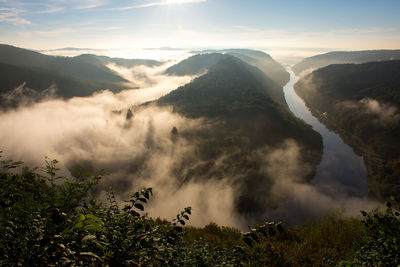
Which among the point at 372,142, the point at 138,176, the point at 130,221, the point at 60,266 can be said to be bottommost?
the point at 138,176

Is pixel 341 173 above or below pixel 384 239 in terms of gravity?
below

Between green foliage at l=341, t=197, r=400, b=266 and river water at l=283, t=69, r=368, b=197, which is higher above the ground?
green foliage at l=341, t=197, r=400, b=266

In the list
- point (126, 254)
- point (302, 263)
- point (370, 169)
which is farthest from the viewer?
point (370, 169)

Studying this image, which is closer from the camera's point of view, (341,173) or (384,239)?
(384,239)

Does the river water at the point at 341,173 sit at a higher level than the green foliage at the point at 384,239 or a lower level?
lower

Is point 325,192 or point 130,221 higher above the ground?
point 130,221

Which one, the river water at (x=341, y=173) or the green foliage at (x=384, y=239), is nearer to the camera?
the green foliage at (x=384, y=239)

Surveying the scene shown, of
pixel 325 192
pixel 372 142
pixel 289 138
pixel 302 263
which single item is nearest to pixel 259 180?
pixel 325 192

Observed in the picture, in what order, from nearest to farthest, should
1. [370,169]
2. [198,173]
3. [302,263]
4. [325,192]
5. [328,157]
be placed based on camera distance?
[302,263], [325,192], [198,173], [370,169], [328,157]

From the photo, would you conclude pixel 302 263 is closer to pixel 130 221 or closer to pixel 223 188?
pixel 130 221

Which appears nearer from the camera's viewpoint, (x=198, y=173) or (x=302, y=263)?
(x=302, y=263)

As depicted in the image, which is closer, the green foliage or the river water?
the green foliage
